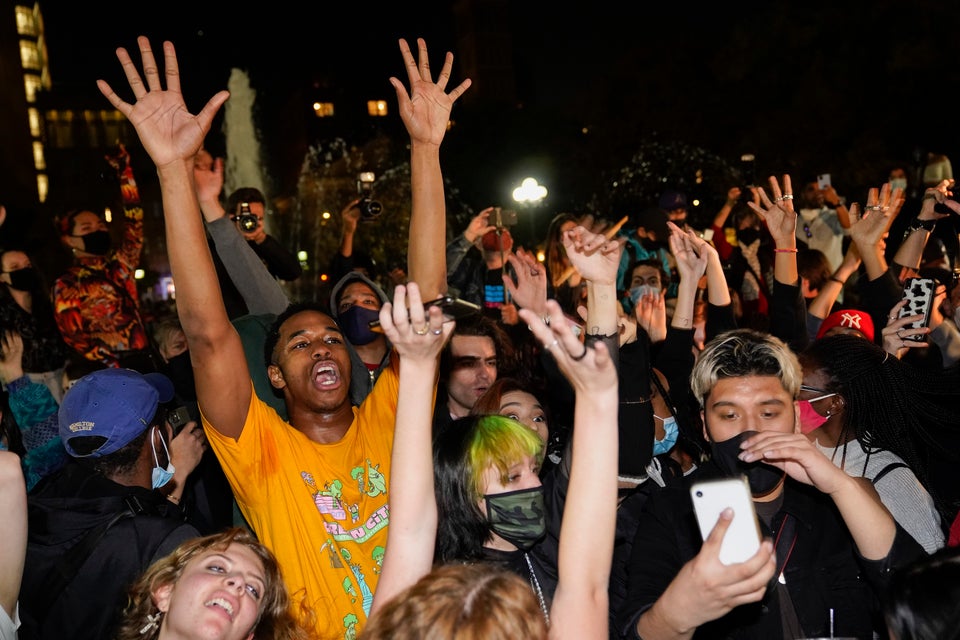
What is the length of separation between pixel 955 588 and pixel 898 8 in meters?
24.3

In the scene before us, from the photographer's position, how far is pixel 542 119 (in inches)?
1890

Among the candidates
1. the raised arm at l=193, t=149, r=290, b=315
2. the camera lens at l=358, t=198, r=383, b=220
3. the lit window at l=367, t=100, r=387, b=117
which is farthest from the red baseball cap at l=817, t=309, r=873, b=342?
the lit window at l=367, t=100, r=387, b=117

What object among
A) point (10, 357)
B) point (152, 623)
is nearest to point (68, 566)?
point (152, 623)

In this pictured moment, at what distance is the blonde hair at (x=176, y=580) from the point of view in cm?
302

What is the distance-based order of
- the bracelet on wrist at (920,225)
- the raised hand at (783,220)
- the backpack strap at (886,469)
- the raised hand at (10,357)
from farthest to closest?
the raised hand at (10,357), the bracelet on wrist at (920,225), the raised hand at (783,220), the backpack strap at (886,469)

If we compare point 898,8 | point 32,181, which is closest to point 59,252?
point 32,181

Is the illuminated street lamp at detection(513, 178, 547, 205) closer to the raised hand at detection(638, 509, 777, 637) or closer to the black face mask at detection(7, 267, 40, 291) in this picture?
the black face mask at detection(7, 267, 40, 291)

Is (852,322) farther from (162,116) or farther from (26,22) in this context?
(26,22)

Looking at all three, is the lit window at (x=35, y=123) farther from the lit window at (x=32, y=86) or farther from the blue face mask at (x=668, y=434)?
the blue face mask at (x=668, y=434)

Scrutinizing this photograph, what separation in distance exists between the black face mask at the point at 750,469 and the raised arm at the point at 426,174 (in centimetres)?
138

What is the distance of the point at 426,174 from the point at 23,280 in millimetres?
4286

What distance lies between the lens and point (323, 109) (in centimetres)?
7212

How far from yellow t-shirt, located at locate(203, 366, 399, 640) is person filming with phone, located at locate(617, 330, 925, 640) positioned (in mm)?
974

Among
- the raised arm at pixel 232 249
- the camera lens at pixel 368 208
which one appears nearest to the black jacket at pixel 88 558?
the raised arm at pixel 232 249
